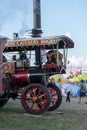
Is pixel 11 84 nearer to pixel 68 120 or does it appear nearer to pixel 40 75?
pixel 40 75

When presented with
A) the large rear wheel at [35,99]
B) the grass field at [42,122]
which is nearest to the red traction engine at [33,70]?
the large rear wheel at [35,99]

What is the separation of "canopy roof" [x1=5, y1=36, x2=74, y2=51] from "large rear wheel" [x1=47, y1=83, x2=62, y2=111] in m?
1.26

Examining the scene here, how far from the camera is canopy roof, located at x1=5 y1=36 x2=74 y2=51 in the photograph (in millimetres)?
11758

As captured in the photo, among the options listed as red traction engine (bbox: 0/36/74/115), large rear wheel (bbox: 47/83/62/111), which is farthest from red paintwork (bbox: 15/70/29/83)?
large rear wheel (bbox: 47/83/62/111)

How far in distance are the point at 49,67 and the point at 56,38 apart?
87cm

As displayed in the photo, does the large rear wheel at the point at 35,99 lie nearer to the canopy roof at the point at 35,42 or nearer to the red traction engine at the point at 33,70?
the red traction engine at the point at 33,70

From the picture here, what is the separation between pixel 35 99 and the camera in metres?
11.3

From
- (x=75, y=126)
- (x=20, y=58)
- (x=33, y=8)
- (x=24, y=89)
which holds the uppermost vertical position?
(x=33, y=8)

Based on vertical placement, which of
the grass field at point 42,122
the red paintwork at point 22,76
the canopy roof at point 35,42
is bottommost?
the grass field at point 42,122

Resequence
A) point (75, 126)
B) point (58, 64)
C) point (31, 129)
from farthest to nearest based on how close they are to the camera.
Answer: point (58, 64) → point (75, 126) → point (31, 129)

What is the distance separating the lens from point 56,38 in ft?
38.7

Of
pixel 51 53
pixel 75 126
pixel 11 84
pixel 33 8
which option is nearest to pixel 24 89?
pixel 11 84

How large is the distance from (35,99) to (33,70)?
90 centimetres

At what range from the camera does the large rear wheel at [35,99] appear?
11.2 metres
